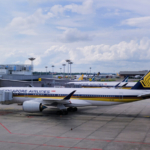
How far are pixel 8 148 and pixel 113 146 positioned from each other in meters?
9.08

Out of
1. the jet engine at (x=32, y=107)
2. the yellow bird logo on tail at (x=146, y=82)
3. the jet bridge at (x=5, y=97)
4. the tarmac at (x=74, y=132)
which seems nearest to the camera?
the tarmac at (x=74, y=132)

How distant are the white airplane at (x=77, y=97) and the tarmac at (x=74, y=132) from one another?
1.90 m

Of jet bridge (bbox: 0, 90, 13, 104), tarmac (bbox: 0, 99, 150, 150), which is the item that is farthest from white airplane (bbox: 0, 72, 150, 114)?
tarmac (bbox: 0, 99, 150, 150)

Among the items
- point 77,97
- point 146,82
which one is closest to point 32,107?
point 77,97

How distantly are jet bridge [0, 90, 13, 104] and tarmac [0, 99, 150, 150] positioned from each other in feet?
13.1

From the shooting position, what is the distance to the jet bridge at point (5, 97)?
33969 millimetres

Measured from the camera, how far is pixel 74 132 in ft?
75.0

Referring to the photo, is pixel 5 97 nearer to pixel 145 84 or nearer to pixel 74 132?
pixel 74 132

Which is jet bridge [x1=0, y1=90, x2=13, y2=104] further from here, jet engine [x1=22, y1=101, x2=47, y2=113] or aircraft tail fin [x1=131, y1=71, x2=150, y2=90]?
aircraft tail fin [x1=131, y1=71, x2=150, y2=90]

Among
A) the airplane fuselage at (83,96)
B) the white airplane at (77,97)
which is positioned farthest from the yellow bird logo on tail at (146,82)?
the airplane fuselage at (83,96)

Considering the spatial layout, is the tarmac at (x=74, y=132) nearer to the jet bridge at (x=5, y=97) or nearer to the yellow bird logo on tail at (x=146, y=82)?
the jet bridge at (x=5, y=97)

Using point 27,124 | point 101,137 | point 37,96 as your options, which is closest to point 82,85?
point 37,96

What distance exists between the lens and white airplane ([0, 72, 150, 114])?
3144 cm

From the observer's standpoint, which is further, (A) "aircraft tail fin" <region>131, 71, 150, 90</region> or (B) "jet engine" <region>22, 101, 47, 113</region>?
(A) "aircraft tail fin" <region>131, 71, 150, 90</region>
